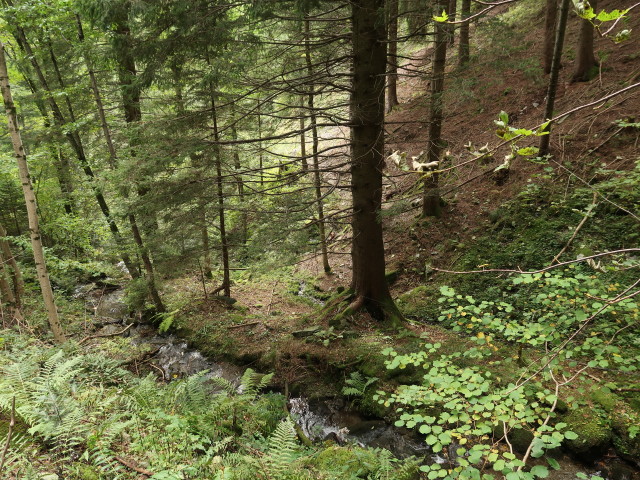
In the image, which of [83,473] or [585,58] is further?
[585,58]

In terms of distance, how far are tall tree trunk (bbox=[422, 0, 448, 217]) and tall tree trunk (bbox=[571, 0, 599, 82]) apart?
188 inches

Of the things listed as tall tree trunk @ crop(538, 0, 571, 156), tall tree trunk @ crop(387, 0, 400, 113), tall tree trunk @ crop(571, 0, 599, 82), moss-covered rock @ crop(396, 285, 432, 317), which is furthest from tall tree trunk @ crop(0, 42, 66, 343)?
tall tree trunk @ crop(571, 0, 599, 82)

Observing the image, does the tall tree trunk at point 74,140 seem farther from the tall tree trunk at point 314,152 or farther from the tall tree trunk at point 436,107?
the tall tree trunk at point 436,107

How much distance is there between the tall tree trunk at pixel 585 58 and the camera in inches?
389

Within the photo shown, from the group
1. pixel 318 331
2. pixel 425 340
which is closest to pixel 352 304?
pixel 318 331

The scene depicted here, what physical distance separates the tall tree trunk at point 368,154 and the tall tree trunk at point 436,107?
0.97 metres

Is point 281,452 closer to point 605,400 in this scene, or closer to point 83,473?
point 83,473

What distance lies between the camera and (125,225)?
10.9 metres

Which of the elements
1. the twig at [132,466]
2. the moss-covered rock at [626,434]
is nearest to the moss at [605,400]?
the moss-covered rock at [626,434]

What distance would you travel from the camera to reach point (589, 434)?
172 inches

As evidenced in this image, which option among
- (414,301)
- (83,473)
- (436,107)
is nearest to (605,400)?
(414,301)

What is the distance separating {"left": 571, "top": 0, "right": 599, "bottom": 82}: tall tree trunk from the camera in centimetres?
988

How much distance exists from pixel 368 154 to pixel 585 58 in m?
8.54

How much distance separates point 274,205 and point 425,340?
14.5 feet
